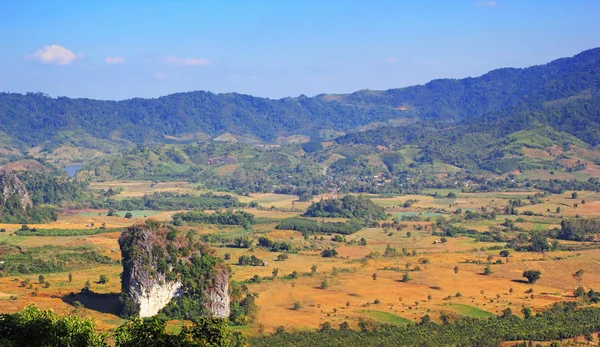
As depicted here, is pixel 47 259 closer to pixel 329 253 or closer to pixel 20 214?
pixel 329 253

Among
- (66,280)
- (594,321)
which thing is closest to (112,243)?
(66,280)

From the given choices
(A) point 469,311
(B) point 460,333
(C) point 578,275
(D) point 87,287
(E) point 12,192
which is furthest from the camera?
(E) point 12,192

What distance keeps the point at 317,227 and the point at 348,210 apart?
60.0 feet

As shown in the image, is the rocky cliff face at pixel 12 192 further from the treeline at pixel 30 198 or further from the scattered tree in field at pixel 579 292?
the scattered tree in field at pixel 579 292

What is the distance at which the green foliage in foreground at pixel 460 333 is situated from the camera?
59938 millimetres

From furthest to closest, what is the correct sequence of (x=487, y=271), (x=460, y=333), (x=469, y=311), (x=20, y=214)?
(x=20, y=214), (x=487, y=271), (x=469, y=311), (x=460, y=333)

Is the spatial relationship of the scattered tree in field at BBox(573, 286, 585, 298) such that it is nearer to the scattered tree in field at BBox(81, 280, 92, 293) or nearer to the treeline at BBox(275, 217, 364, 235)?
the scattered tree in field at BBox(81, 280, 92, 293)

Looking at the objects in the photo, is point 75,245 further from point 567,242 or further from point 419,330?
point 567,242

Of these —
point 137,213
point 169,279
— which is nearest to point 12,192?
point 137,213

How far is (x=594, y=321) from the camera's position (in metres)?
67.5

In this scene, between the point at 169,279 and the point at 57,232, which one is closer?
the point at 169,279

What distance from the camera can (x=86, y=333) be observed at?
35.6 m

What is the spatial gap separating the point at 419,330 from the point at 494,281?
24.3 meters

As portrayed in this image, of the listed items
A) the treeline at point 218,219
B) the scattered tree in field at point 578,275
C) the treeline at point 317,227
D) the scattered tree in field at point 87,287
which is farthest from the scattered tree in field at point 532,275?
the treeline at point 218,219
